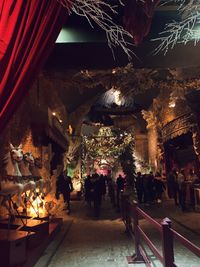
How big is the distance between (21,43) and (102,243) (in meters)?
5.63

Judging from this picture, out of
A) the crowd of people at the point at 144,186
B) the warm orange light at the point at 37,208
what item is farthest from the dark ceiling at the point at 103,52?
the crowd of people at the point at 144,186

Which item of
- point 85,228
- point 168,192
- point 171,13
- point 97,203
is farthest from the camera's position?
point 168,192

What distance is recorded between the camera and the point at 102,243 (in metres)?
6.72

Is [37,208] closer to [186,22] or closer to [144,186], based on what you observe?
[186,22]


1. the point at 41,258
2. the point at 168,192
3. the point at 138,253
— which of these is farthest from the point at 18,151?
the point at 168,192

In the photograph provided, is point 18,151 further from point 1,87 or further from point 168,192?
point 168,192

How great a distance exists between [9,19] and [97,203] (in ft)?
30.5

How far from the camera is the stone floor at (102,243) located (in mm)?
5297

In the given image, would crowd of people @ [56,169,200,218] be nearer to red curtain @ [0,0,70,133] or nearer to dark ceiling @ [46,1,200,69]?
dark ceiling @ [46,1,200,69]

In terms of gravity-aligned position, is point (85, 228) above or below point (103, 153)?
below

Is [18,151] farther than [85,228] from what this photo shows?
No

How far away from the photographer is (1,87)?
7.05ft

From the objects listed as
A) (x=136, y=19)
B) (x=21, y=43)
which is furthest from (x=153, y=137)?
(x=21, y=43)

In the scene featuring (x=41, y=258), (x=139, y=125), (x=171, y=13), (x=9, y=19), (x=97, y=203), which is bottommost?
(x=41, y=258)
